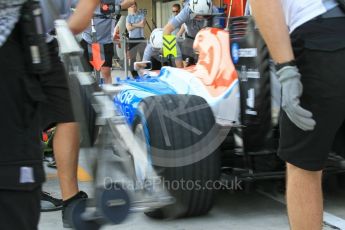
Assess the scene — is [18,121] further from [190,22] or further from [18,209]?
[190,22]

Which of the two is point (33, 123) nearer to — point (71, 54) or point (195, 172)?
point (71, 54)

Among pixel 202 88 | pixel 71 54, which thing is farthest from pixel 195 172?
pixel 71 54

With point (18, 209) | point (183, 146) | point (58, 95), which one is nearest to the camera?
point (18, 209)

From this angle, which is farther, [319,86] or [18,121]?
[319,86]

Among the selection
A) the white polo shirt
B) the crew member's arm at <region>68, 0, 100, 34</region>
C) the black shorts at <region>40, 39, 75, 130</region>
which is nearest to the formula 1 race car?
the black shorts at <region>40, 39, 75, 130</region>

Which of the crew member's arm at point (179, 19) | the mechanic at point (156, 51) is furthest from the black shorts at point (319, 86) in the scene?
the mechanic at point (156, 51)

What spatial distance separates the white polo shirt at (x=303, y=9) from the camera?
221 cm

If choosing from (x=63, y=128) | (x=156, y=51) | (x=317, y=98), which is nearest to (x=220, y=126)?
(x=63, y=128)

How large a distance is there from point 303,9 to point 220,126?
156cm

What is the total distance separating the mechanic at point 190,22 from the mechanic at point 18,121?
14.1 feet

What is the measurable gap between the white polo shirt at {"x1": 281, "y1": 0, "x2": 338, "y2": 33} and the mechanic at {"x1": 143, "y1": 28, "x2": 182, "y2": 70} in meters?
5.31

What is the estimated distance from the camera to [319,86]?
219 centimetres

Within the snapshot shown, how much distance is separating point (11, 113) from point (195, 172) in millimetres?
2168

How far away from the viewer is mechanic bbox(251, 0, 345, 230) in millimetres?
2158
